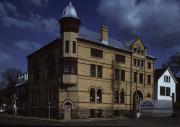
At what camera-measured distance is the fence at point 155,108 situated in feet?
205

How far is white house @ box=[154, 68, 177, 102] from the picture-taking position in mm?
76500

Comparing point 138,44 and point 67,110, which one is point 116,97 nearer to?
point 67,110

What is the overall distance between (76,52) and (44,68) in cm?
1073

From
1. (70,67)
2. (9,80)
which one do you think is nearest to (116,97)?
(70,67)

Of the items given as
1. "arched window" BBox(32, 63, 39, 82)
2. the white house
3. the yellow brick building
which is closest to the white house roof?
the yellow brick building

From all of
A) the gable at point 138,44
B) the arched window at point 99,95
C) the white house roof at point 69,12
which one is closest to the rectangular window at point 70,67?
the arched window at point 99,95

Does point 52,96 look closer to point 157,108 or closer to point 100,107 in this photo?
point 100,107

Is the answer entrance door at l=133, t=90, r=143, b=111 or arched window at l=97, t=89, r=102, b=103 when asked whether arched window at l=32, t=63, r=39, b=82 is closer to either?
arched window at l=97, t=89, r=102, b=103

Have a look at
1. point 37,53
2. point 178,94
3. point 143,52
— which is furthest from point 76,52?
point 178,94

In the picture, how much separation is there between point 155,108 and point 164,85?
57.8 ft

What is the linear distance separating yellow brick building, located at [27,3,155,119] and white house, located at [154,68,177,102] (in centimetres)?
292

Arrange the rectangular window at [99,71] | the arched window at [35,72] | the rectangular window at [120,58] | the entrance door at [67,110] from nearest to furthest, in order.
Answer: the entrance door at [67,110]
the rectangular window at [99,71]
the rectangular window at [120,58]
the arched window at [35,72]

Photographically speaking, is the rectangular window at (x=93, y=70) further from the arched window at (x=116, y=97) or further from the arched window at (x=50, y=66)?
the arched window at (x=50, y=66)

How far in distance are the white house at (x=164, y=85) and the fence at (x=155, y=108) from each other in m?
10.8
